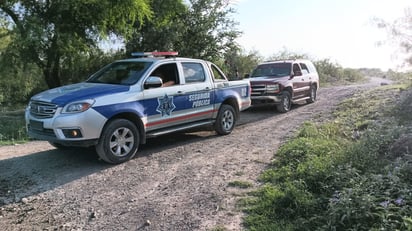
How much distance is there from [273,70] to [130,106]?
8.41 meters

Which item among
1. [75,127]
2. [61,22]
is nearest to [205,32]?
[61,22]

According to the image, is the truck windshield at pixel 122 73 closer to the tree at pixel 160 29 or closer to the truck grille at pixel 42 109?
the truck grille at pixel 42 109

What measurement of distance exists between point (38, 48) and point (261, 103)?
25.5 feet

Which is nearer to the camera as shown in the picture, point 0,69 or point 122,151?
point 122,151

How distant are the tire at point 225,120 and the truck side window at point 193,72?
39.2 inches

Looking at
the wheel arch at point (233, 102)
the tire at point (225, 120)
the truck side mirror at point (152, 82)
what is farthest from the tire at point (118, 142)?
the wheel arch at point (233, 102)

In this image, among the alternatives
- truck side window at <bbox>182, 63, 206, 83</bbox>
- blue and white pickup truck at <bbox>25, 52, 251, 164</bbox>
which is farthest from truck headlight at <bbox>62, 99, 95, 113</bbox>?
truck side window at <bbox>182, 63, 206, 83</bbox>

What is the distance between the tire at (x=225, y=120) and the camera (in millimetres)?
9305

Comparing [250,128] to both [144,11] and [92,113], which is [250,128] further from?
[144,11]

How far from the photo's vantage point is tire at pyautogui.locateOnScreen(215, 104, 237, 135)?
9.30m

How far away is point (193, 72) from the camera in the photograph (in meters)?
8.66

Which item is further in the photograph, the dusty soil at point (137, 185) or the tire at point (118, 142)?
the tire at point (118, 142)

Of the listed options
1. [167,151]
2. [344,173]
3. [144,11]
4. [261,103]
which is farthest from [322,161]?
[144,11]

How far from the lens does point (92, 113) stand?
6.49 metres
